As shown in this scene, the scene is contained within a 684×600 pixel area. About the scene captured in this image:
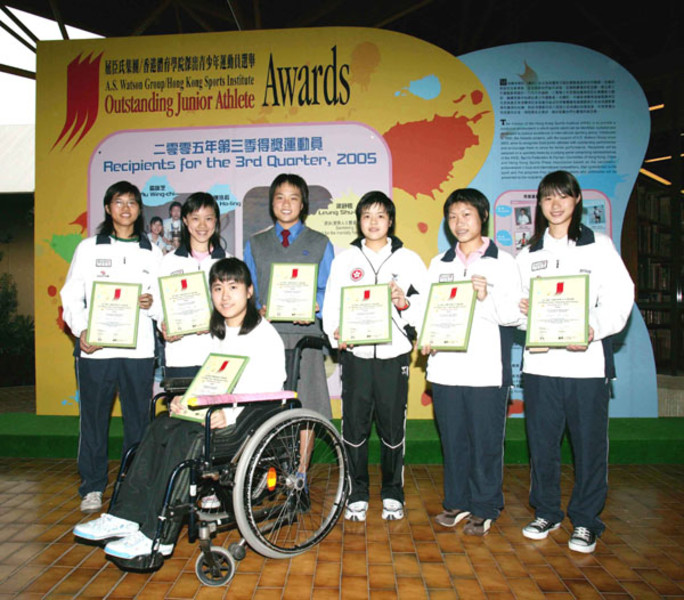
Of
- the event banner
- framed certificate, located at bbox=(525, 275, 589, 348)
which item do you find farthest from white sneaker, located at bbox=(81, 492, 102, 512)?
framed certificate, located at bbox=(525, 275, 589, 348)

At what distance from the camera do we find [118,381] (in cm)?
295

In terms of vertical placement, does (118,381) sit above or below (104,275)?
below

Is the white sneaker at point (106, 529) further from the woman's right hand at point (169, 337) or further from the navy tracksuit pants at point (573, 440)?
the navy tracksuit pants at point (573, 440)

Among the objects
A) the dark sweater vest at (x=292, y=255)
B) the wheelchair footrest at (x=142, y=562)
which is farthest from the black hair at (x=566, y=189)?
the wheelchair footrest at (x=142, y=562)

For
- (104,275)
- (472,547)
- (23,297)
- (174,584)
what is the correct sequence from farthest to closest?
(23,297) < (104,275) < (472,547) < (174,584)

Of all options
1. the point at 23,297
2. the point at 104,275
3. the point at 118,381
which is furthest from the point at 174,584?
the point at 23,297

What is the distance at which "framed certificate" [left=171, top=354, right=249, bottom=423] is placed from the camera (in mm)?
2248

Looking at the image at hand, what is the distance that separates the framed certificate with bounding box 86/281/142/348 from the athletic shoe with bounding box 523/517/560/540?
2144 millimetres

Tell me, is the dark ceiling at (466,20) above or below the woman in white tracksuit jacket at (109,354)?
above

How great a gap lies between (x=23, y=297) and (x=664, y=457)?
8308 millimetres

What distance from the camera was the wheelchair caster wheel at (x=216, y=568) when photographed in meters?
2.05

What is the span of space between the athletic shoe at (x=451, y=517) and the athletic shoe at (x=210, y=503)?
109 cm

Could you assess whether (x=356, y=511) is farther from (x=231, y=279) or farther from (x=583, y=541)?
(x=231, y=279)

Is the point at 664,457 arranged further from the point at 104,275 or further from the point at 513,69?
the point at 104,275
